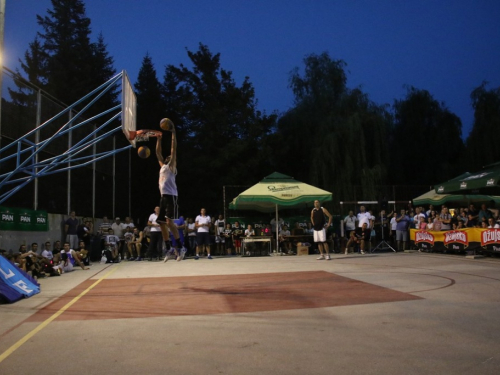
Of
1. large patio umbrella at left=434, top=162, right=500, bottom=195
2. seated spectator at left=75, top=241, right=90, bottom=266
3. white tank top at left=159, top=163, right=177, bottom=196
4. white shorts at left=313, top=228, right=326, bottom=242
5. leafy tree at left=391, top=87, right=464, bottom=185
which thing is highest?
leafy tree at left=391, top=87, right=464, bottom=185

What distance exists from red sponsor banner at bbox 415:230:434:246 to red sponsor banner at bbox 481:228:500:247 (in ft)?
10.5

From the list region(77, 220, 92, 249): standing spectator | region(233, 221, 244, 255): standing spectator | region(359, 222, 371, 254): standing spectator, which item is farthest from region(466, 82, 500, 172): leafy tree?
region(77, 220, 92, 249): standing spectator

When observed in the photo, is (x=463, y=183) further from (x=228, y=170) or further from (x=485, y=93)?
(x=228, y=170)

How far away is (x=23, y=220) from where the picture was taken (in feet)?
48.4

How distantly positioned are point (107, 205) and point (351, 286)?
17431 mm

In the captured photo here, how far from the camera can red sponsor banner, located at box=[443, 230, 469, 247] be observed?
55.2ft

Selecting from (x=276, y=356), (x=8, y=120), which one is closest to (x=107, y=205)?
(x=8, y=120)

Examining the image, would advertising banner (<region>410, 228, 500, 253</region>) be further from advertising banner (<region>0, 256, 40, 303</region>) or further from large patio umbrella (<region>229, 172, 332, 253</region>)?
advertising banner (<region>0, 256, 40, 303</region>)

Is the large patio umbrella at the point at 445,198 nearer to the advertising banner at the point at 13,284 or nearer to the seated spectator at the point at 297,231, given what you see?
the seated spectator at the point at 297,231

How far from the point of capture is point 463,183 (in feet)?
56.7

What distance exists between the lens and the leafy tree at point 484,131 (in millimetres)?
29781

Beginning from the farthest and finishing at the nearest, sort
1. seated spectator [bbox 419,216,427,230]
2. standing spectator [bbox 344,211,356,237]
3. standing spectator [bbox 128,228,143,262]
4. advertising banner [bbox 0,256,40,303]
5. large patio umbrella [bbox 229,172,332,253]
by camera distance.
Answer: standing spectator [bbox 344,211,356,237] → seated spectator [bbox 419,216,427,230] → standing spectator [bbox 128,228,143,262] → large patio umbrella [bbox 229,172,332,253] → advertising banner [bbox 0,256,40,303]

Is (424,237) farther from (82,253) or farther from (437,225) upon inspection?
(82,253)

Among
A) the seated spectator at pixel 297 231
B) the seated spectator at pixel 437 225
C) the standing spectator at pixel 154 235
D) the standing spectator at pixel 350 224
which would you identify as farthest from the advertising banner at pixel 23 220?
the seated spectator at pixel 437 225
